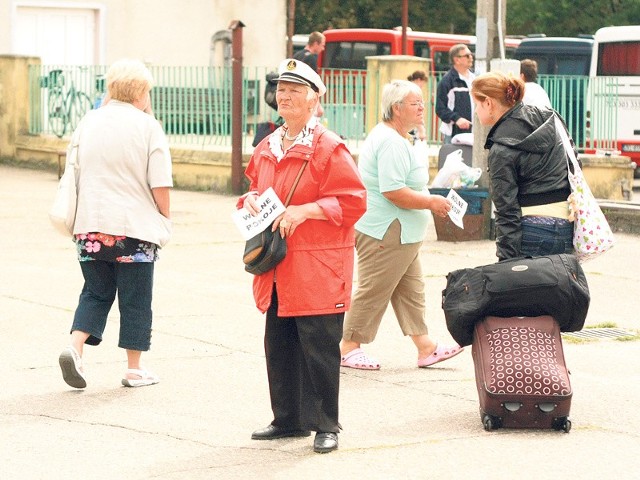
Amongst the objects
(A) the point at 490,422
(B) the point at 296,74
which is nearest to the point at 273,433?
(A) the point at 490,422

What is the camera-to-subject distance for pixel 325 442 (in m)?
5.92

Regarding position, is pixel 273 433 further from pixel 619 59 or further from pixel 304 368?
pixel 619 59

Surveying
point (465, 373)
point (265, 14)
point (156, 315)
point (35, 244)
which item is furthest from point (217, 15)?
point (465, 373)

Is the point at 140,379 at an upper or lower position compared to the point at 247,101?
lower

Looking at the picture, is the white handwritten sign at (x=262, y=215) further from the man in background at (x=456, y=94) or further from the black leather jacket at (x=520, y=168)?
the man in background at (x=456, y=94)

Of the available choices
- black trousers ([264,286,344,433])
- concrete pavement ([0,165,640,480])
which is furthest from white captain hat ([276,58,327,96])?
concrete pavement ([0,165,640,480])

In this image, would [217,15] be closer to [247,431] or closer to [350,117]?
[350,117]

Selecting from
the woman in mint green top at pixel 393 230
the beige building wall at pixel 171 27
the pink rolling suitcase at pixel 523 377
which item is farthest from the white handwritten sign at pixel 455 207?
the beige building wall at pixel 171 27

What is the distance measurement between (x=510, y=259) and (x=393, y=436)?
40.6 inches

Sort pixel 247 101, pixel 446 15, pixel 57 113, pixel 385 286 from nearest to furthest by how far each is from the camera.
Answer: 1. pixel 385 286
2. pixel 247 101
3. pixel 57 113
4. pixel 446 15

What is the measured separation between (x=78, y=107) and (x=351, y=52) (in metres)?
14.5

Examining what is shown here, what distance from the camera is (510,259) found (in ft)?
21.7

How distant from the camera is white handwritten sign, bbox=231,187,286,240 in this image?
584 centimetres

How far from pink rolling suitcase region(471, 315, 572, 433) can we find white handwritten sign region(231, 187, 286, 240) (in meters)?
1.27
